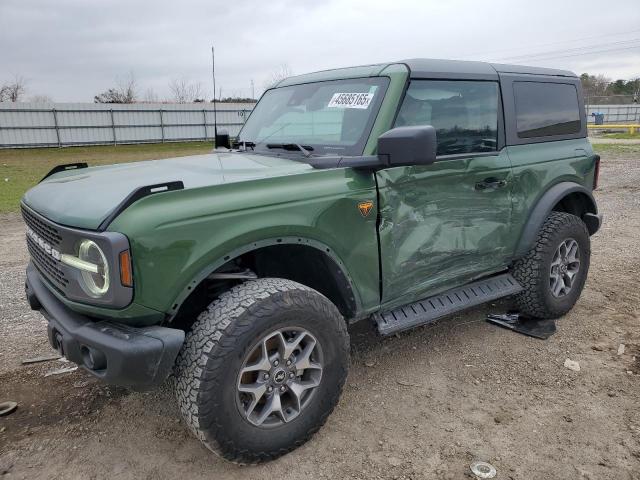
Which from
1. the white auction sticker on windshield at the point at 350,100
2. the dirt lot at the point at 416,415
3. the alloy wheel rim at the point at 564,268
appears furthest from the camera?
the alloy wheel rim at the point at 564,268

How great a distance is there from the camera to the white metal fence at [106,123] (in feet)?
87.5

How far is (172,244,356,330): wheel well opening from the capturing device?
287 centimetres

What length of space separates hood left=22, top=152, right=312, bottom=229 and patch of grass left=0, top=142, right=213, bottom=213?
7.54m

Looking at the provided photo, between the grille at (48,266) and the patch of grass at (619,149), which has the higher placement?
the grille at (48,266)

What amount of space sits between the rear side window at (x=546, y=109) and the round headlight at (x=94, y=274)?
3.14 metres

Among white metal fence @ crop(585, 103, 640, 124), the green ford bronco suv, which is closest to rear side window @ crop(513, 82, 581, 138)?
the green ford bronco suv

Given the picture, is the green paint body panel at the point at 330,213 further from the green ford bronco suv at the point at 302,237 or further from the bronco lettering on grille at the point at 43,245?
the bronco lettering on grille at the point at 43,245

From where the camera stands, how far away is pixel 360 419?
3.07m

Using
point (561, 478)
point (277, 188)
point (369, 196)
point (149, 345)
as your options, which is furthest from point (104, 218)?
point (561, 478)

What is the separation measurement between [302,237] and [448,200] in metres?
1.15

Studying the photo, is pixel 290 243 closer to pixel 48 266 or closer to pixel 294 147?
pixel 294 147

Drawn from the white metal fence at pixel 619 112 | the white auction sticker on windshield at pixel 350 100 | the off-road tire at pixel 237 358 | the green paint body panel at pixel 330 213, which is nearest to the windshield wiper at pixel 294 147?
the green paint body panel at pixel 330 213

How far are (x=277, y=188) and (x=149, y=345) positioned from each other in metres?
0.98

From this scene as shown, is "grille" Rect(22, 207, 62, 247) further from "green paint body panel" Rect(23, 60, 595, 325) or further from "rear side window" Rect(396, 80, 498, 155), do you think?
"rear side window" Rect(396, 80, 498, 155)
